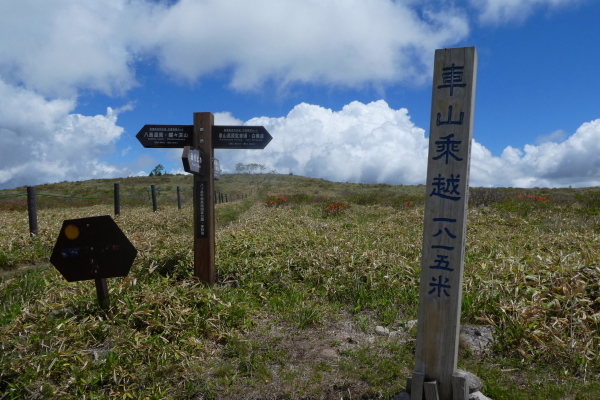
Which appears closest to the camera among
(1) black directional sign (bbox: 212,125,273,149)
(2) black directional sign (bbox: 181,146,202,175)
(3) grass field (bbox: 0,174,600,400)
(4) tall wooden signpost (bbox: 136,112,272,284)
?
(3) grass field (bbox: 0,174,600,400)

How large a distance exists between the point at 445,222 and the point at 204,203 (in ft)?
13.4

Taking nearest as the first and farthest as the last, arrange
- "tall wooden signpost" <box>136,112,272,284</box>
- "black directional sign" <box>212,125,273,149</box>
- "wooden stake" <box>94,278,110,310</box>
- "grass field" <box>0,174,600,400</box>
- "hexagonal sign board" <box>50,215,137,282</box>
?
"grass field" <box>0,174,600,400</box> < "hexagonal sign board" <box>50,215,137,282</box> < "wooden stake" <box>94,278,110,310</box> < "tall wooden signpost" <box>136,112,272,284</box> < "black directional sign" <box>212,125,273,149</box>

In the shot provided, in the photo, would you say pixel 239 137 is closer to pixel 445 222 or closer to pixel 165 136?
pixel 165 136

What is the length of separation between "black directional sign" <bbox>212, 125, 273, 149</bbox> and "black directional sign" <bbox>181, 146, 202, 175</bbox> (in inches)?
17.9

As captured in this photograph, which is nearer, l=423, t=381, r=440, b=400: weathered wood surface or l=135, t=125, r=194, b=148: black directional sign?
l=423, t=381, r=440, b=400: weathered wood surface

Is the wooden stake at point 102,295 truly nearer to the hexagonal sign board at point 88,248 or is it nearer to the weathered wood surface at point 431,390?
the hexagonal sign board at point 88,248

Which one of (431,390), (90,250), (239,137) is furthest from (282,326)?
(239,137)

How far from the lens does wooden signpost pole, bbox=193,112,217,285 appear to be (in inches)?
247

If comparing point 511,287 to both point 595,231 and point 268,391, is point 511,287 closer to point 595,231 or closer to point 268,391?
point 268,391

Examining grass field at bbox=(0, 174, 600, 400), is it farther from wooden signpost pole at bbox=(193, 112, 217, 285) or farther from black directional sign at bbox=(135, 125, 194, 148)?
black directional sign at bbox=(135, 125, 194, 148)

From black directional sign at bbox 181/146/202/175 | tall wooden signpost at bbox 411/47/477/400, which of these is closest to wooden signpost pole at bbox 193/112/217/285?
black directional sign at bbox 181/146/202/175

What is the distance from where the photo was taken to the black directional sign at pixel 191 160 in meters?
5.68

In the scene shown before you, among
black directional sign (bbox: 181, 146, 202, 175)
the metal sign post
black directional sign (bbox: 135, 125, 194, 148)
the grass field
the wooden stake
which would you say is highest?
black directional sign (bbox: 135, 125, 194, 148)

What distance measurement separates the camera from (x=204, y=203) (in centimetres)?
631
